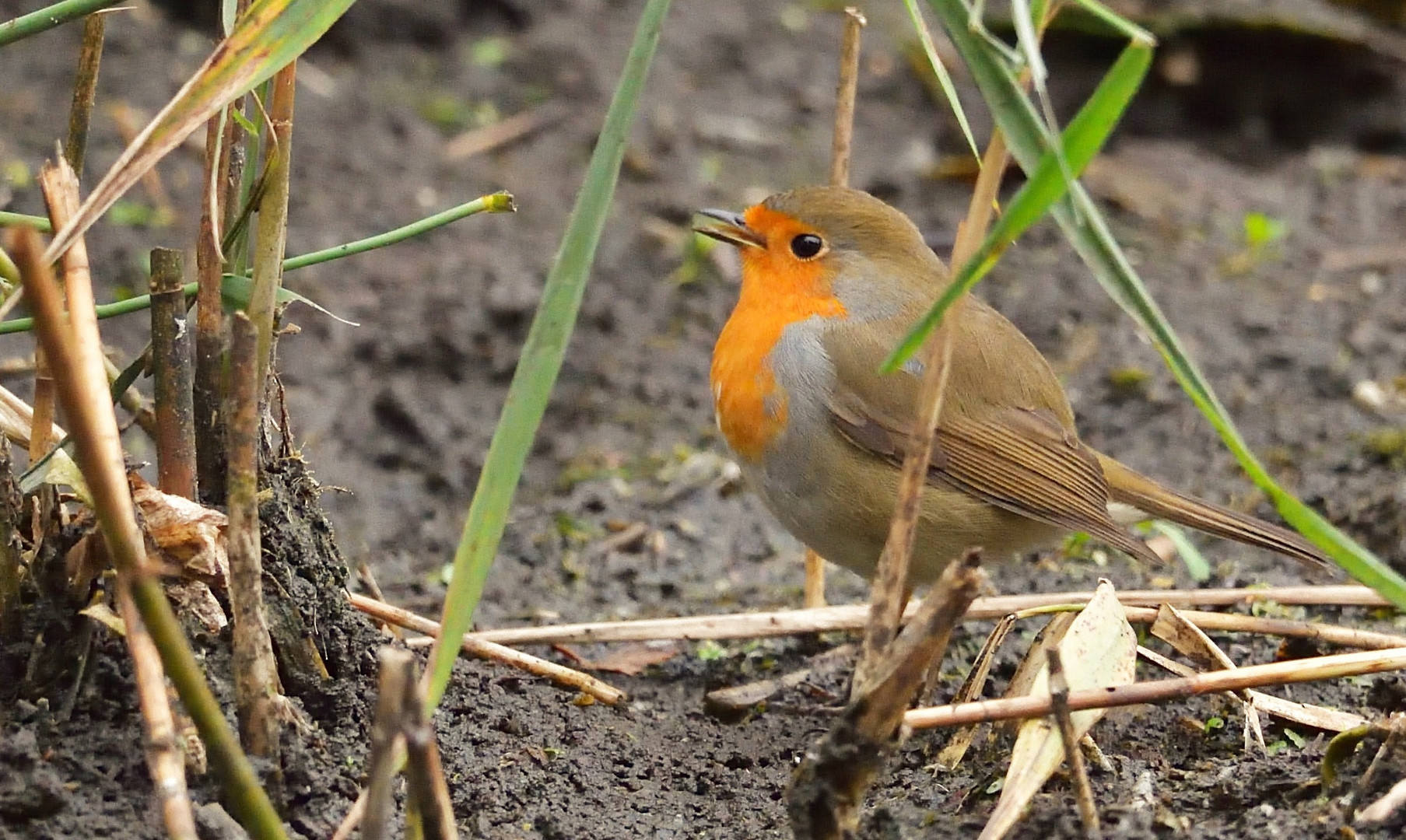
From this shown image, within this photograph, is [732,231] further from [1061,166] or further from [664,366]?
[1061,166]

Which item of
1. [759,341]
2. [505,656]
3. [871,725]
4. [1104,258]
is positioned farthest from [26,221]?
[759,341]

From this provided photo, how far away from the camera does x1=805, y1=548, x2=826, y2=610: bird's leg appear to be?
3.51m

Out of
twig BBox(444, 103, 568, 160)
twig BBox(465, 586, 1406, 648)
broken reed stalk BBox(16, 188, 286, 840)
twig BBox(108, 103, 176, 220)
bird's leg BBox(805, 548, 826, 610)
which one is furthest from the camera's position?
twig BBox(444, 103, 568, 160)

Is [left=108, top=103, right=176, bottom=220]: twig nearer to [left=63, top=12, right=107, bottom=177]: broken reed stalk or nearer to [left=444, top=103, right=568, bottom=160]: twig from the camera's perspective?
[left=444, top=103, right=568, bottom=160]: twig

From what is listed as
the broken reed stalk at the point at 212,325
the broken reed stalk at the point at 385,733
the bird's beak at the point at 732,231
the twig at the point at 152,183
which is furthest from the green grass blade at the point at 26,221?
the twig at the point at 152,183

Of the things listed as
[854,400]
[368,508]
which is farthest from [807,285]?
[368,508]

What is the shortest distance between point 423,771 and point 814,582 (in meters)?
1.94

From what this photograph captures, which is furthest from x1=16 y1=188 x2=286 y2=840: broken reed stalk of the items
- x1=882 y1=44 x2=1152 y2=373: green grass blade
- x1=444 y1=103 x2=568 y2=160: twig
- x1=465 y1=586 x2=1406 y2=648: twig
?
x1=444 y1=103 x2=568 y2=160: twig

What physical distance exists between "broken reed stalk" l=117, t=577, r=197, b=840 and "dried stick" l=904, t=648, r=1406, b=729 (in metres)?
0.87

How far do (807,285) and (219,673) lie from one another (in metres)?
1.85

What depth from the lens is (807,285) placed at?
3.65 metres

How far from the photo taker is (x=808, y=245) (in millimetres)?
3664

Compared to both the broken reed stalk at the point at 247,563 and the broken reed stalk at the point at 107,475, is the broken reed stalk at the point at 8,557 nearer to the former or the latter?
the broken reed stalk at the point at 107,475

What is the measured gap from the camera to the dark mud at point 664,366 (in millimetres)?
2334
